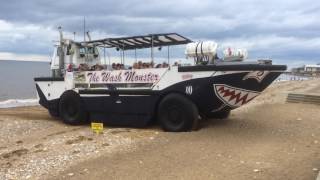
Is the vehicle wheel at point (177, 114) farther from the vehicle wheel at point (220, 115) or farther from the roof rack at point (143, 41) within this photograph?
the roof rack at point (143, 41)

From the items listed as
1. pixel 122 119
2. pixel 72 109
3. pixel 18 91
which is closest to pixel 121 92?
pixel 122 119

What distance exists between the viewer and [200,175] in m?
9.78

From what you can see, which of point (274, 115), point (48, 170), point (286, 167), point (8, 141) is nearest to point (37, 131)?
point (8, 141)

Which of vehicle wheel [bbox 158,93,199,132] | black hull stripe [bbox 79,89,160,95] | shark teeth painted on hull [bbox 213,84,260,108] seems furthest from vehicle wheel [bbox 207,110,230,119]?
black hull stripe [bbox 79,89,160,95]

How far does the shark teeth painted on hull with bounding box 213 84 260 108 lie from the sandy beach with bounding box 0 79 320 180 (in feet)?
2.61

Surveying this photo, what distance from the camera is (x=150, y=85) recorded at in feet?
49.3

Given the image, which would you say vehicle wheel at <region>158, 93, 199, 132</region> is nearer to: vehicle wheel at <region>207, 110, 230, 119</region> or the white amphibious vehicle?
the white amphibious vehicle

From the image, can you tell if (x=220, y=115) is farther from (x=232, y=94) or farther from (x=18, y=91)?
(x=18, y=91)

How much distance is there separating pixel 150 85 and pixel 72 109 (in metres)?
3.52

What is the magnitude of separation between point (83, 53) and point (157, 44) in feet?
10.5

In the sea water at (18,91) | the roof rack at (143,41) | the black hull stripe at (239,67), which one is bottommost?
the sea water at (18,91)

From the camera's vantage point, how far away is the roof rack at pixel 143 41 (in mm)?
15914

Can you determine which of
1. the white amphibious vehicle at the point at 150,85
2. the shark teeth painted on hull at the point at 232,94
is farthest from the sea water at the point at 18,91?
the shark teeth painted on hull at the point at 232,94

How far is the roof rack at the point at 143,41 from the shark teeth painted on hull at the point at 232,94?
2.62m
